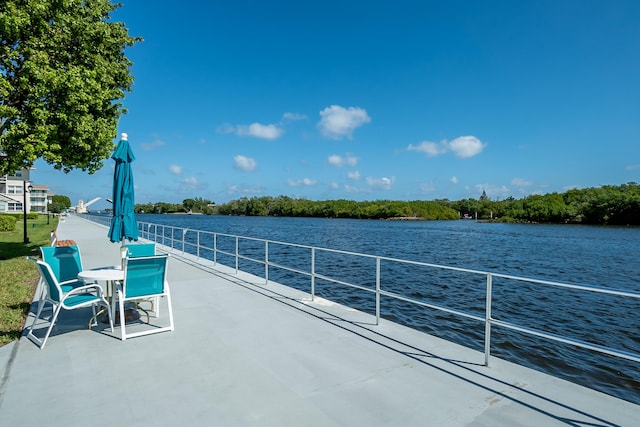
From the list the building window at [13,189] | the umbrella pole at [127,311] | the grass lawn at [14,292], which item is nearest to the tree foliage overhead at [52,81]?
the grass lawn at [14,292]

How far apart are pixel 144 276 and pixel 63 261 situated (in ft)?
5.26

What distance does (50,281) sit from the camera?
3.94m

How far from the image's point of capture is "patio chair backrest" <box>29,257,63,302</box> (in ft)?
12.7

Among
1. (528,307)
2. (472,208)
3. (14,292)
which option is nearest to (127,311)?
(14,292)

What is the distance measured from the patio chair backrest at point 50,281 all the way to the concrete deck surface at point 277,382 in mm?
520

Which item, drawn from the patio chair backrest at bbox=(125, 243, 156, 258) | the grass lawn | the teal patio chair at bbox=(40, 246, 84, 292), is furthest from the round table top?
the grass lawn

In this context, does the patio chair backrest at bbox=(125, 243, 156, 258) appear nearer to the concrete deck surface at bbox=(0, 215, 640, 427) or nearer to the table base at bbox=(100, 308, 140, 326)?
the table base at bbox=(100, 308, 140, 326)

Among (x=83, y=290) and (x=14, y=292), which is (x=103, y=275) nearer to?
(x=83, y=290)

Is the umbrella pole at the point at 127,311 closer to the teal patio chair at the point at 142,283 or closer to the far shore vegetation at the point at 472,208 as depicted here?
the teal patio chair at the point at 142,283

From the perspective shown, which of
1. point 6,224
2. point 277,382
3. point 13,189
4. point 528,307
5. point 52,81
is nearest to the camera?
point 277,382

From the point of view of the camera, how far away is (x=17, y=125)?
703 cm

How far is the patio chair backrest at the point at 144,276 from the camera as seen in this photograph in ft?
13.6

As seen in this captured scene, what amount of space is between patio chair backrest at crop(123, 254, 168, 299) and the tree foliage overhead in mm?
4682

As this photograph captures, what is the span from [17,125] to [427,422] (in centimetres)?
A: 855
